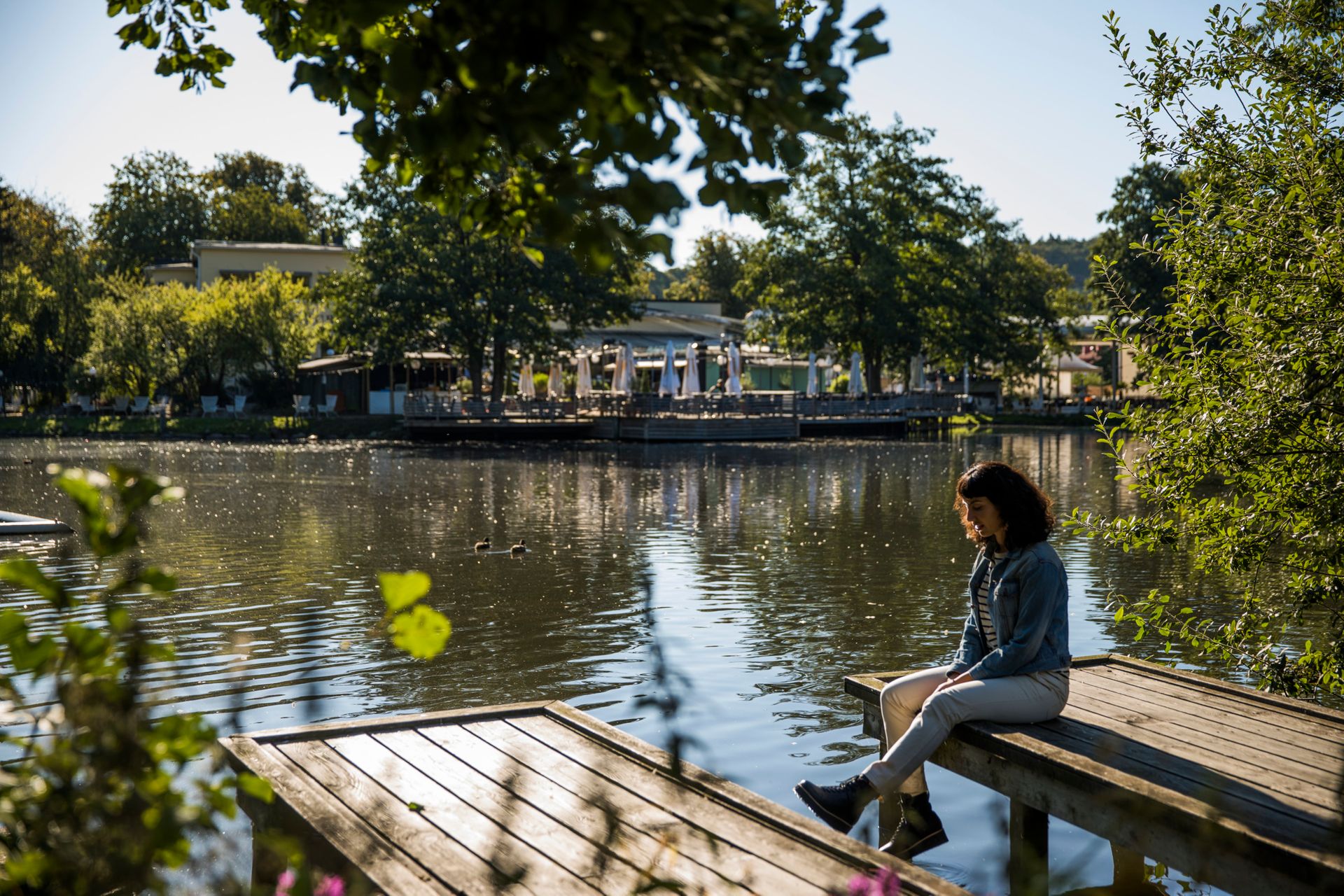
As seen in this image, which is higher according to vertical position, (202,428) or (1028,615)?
(1028,615)

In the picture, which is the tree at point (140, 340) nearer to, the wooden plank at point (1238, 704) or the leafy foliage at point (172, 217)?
the leafy foliage at point (172, 217)

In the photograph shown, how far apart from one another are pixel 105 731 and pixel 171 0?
9.00 feet

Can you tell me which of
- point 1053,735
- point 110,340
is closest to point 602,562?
point 1053,735

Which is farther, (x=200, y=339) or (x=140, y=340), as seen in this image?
(x=200, y=339)

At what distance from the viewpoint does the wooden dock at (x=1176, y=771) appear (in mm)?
3926

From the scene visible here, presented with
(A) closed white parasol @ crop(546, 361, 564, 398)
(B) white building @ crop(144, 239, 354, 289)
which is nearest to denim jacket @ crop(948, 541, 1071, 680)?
(A) closed white parasol @ crop(546, 361, 564, 398)

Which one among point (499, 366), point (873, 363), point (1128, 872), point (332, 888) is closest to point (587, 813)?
point (332, 888)

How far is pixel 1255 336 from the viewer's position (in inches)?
272

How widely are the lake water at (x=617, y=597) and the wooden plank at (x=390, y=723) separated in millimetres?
362

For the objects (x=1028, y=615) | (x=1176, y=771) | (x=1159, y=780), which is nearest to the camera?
(x=1159, y=780)

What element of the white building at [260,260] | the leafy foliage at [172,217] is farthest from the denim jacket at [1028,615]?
the leafy foliage at [172,217]

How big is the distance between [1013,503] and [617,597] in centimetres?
793

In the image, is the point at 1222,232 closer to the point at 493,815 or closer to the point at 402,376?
the point at 493,815

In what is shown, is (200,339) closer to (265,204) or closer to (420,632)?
(265,204)
